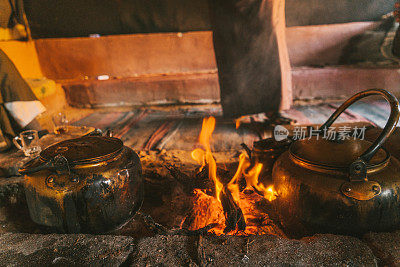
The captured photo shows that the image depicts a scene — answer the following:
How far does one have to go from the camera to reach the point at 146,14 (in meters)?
6.54

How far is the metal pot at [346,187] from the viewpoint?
1697mm

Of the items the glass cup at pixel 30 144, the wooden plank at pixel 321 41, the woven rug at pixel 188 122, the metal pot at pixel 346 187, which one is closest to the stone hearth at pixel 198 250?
the metal pot at pixel 346 187

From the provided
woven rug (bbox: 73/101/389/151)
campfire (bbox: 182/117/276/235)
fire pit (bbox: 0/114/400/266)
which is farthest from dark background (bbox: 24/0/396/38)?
fire pit (bbox: 0/114/400/266)

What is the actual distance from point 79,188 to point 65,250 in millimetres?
438

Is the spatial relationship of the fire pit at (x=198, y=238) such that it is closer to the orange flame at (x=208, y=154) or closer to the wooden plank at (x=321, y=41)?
the orange flame at (x=208, y=154)

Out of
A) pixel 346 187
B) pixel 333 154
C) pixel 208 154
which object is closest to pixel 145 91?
pixel 208 154

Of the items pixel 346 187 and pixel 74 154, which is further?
pixel 74 154

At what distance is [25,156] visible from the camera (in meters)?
3.17

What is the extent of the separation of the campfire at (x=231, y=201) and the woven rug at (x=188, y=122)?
54.9 inches

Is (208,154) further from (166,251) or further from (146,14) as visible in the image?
(146,14)

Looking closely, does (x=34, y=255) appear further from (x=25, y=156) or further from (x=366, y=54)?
(x=366, y=54)

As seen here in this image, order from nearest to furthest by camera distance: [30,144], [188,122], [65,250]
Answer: [65,250], [30,144], [188,122]

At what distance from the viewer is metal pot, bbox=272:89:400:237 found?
1.70 m

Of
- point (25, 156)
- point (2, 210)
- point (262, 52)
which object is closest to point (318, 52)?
point (262, 52)
